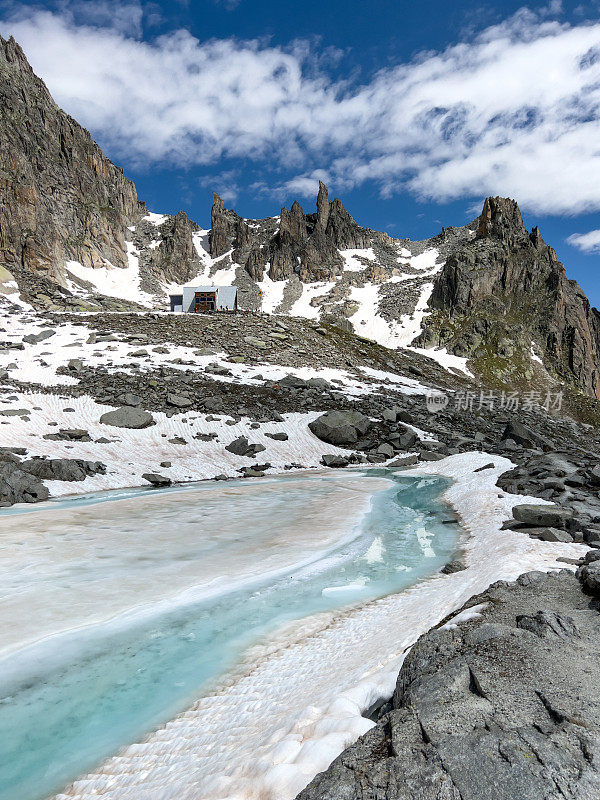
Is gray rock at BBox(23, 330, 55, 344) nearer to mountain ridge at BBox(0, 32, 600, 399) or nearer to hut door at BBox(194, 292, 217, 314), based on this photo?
mountain ridge at BBox(0, 32, 600, 399)

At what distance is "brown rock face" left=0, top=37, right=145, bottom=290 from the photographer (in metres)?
91.8

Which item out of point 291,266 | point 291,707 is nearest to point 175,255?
point 291,266

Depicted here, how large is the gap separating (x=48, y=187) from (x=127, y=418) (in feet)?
431

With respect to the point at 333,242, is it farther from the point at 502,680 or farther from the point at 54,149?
the point at 502,680

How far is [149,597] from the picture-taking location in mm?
9141

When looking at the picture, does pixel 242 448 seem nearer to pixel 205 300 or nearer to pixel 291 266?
pixel 205 300

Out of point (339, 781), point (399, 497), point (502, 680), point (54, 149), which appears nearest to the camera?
point (339, 781)

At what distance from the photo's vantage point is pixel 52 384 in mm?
34312

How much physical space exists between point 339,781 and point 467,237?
21643 centimetres

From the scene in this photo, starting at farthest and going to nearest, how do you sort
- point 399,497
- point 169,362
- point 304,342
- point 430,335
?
point 430,335
point 304,342
point 169,362
point 399,497

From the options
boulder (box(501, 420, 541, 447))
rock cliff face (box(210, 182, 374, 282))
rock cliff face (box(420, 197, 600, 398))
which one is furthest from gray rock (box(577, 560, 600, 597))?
rock cliff face (box(210, 182, 374, 282))

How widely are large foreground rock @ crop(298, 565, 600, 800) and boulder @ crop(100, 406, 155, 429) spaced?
1132 inches

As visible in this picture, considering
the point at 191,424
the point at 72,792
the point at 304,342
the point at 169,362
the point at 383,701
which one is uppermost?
the point at 304,342

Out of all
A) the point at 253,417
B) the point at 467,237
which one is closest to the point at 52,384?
the point at 253,417
